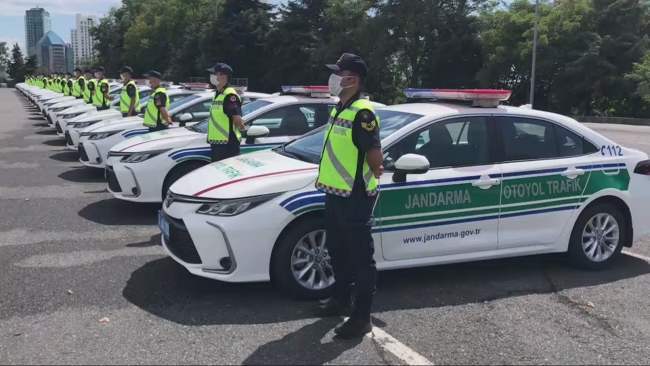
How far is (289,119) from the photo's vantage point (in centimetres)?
840

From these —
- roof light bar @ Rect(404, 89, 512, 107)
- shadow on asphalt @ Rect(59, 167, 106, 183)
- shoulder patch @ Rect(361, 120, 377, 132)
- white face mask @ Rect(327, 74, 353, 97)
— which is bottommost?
shadow on asphalt @ Rect(59, 167, 106, 183)

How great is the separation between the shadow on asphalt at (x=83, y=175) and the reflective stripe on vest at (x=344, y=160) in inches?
282

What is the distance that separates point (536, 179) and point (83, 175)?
811cm

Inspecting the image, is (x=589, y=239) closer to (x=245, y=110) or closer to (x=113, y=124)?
(x=245, y=110)

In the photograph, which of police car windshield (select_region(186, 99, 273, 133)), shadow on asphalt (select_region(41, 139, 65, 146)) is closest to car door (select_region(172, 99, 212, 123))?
police car windshield (select_region(186, 99, 273, 133))

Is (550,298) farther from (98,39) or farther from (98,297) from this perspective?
(98,39)

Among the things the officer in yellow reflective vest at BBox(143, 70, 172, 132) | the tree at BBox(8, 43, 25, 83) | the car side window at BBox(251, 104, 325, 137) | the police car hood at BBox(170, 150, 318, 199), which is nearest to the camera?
the police car hood at BBox(170, 150, 318, 199)

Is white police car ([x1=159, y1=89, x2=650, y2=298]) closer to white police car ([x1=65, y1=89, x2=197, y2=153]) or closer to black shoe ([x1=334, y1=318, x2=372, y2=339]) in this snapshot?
black shoe ([x1=334, y1=318, x2=372, y2=339])

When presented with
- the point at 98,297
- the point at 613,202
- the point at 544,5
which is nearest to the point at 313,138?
the point at 98,297

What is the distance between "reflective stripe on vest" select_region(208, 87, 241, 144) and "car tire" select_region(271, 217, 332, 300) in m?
2.71

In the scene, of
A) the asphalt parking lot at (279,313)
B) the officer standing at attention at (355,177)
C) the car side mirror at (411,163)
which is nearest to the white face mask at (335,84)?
the officer standing at attention at (355,177)

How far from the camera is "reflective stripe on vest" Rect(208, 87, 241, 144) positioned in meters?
7.34

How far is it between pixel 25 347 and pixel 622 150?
5.34m

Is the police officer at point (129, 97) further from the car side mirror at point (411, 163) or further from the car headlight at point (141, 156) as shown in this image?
the car side mirror at point (411, 163)
